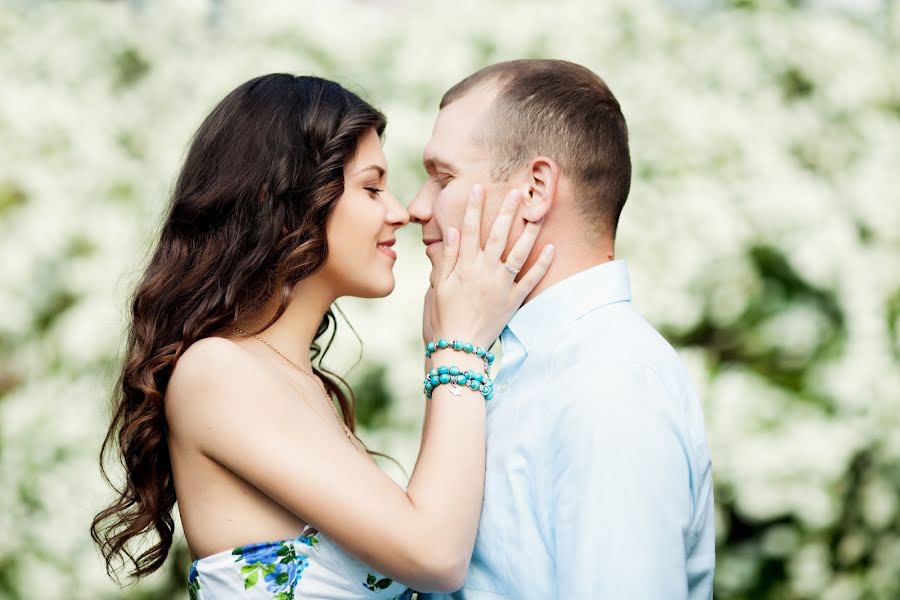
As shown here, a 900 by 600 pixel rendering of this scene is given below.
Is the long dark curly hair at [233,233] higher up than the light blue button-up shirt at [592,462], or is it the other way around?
the long dark curly hair at [233,233]

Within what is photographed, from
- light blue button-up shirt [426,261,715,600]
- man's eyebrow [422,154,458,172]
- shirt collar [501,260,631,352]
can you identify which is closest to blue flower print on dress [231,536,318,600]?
light blue button-up shirt [426,261,715,600]

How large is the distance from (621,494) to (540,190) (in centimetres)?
78

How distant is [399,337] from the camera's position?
153 inches

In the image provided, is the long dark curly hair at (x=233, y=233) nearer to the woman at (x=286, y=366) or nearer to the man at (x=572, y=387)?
the woman at (x=286, y=366)

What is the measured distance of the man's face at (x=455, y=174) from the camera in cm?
225

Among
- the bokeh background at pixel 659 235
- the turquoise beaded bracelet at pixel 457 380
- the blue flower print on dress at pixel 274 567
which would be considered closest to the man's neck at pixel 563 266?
the turquoise beaded bracelet at pixel 457 380

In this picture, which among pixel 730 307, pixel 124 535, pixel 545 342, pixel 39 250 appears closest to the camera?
pixel 545 342

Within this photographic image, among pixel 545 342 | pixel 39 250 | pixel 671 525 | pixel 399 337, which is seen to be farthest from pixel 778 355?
pixel 39 250

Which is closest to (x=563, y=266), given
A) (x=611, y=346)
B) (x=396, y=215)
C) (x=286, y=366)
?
(x=611, y=346)

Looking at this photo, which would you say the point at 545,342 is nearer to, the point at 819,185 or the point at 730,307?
the point at 730,307

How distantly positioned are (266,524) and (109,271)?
2.56 m

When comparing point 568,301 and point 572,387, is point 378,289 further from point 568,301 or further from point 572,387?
point 572,387

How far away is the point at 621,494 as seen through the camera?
1.70 meters

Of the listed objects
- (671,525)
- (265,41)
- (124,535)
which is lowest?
(124,535)
